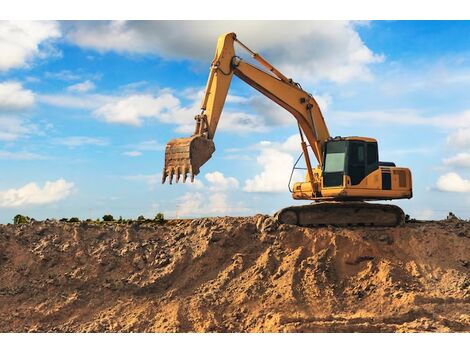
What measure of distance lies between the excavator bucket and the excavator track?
3.13 meters

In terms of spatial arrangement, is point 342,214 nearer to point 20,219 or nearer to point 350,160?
point 350,160

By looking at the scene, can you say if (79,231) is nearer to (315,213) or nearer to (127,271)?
(127,271)

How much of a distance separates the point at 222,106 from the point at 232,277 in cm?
479

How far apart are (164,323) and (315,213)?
555 cm

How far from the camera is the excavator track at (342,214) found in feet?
52.9

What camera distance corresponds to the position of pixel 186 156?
14.2 m

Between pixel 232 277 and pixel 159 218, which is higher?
pixel 159 218

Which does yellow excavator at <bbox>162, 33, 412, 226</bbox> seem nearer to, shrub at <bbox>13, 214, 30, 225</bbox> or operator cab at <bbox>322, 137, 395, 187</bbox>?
operator cab at <bbox>322, 137, 395, 187</bbox>

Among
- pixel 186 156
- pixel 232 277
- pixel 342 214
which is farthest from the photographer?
pixel 342 214

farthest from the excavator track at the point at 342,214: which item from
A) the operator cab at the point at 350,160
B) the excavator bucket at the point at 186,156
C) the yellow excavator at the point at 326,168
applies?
the excavator bucket at the point at 186,156

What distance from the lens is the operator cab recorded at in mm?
16172

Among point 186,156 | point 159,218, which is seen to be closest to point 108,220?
point 159,218

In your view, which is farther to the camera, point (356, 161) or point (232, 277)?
point (356, 161)

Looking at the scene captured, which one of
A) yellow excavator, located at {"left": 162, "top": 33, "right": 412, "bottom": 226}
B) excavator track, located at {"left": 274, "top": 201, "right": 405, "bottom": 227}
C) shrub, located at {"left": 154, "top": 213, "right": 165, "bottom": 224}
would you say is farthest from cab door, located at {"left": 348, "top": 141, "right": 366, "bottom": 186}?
shrub, located at {"left": 154, "top": 213, "right": 165, "bottom": 224}
